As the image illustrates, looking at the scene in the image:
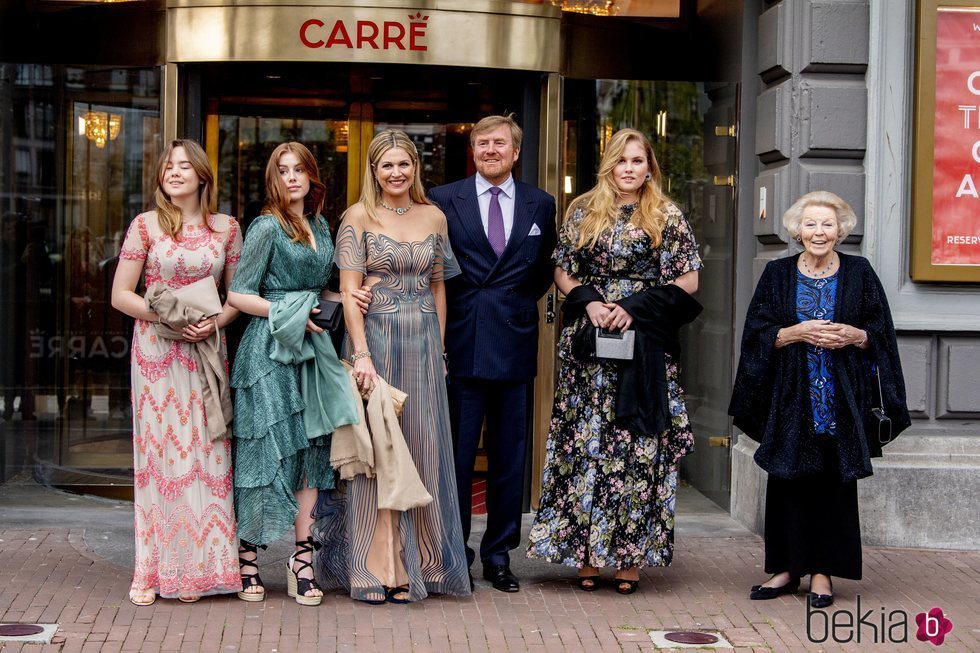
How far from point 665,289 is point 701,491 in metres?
2.64

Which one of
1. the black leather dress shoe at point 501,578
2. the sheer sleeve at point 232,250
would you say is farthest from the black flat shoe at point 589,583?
the sheer sleeve at point 232,250

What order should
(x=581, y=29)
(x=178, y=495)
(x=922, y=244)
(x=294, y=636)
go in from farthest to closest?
(x=581, y=29) → (x=922, y=244) → (x=178, y=495) → (x=294, y=636)

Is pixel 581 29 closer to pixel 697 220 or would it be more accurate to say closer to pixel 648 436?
pixel 697 220

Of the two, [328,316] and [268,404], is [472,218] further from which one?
[268,404]

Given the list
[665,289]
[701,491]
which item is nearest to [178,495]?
[665,289]

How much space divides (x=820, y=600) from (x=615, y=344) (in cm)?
139

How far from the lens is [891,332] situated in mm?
5734

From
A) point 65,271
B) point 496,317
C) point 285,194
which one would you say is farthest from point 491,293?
point 65,271

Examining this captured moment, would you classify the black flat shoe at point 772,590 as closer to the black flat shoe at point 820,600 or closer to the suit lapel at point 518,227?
the black flat shoe at point 820,600

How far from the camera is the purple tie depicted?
6.00 meters

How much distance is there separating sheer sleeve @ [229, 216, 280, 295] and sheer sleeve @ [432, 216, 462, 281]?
69cm

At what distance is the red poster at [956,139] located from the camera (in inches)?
274

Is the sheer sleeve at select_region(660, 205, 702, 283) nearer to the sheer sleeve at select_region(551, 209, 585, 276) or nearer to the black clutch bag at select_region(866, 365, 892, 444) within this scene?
the sheer sleeve at select_region(551, 209, 585, 276)

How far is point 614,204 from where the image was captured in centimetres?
591
